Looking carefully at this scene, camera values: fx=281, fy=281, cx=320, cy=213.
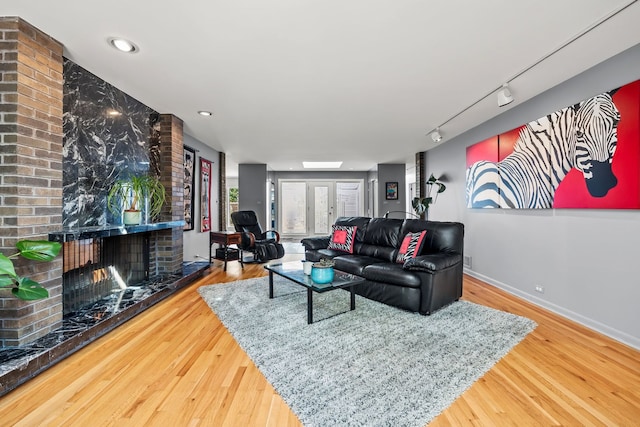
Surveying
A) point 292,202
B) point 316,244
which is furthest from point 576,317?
point 292,202

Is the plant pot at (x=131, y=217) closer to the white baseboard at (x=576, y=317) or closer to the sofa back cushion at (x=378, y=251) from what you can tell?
the sofa back cushion at (x=378, y=251)

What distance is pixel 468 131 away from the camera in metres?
4.65

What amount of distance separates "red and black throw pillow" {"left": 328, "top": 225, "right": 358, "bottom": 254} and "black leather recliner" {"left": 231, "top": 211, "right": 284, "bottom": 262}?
1497 millimetres

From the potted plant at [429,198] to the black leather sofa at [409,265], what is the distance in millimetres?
1737

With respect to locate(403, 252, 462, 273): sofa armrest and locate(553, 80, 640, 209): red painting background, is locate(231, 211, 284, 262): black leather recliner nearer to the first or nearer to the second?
locate(403, 252, 462, 273): sofa armrest

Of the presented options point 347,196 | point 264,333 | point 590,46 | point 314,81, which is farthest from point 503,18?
point 347,196

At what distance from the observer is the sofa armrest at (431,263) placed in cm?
286

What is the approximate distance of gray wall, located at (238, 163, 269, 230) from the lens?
7750 mm

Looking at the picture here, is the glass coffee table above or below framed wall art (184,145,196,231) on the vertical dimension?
below

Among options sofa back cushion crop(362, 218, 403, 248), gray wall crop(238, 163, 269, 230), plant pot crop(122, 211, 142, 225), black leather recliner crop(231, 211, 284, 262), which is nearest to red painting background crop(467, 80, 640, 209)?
sofa back cushion crop(362, 218, 403, 248)

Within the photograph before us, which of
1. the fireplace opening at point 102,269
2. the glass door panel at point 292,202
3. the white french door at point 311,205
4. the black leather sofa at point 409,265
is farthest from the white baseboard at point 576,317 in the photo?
the glass door panel at point 292,202

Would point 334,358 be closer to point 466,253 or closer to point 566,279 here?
point 566,279

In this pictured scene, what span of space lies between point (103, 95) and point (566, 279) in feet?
16.8

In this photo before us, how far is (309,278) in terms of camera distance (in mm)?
2986
